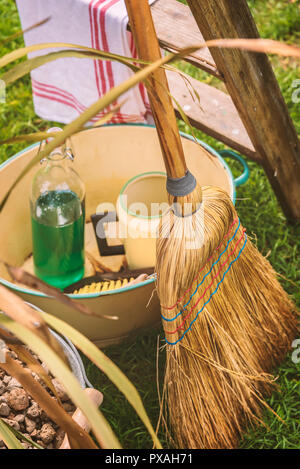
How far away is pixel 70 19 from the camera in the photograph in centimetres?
149

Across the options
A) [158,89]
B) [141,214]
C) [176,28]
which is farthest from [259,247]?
[158,89]

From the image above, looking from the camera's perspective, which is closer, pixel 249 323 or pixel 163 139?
pixel 163 139

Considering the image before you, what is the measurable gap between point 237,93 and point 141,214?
41 centimetres

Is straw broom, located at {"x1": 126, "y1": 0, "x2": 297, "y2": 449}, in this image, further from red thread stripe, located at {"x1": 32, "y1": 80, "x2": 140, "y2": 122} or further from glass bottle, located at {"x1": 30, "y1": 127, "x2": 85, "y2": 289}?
red thread stripe, located at {"x1": 32, "y1": 80, "x2": 140, "y2": 122}

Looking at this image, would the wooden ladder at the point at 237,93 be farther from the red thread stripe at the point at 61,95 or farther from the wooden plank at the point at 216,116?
the red thread stripe at the point at 61,95

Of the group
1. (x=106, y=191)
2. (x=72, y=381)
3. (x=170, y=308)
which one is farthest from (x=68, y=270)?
(x=72, y=381)

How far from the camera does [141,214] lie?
150 cm

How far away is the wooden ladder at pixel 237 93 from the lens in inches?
46.2

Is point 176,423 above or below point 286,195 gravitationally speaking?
below

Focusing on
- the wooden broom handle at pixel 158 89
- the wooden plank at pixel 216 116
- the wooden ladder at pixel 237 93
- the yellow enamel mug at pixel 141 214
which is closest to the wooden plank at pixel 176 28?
the wooden ladder at pixel 237 93

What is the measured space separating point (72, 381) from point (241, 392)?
0.65 meters
